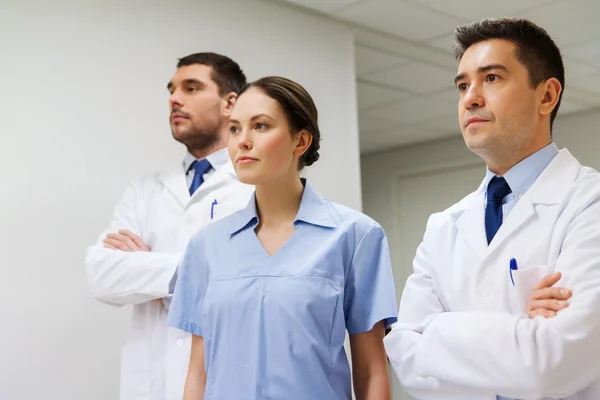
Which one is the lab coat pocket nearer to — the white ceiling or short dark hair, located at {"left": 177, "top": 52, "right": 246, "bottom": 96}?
short dark hair, located at {"left": 177, "top": 52, "right": 246, "bottom": 96}

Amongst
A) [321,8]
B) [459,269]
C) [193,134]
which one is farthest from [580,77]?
[459,269]

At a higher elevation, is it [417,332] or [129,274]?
[129,274]

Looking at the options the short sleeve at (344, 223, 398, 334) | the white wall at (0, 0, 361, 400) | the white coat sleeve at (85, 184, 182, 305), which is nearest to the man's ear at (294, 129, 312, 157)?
the short sleeve at (344, 223, 398, 334)

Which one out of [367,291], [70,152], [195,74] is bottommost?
[367,291]

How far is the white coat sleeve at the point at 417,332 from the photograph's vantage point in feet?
4.11

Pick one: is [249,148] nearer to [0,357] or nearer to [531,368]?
[531,368]

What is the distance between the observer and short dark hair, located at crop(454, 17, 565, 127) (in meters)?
1.32

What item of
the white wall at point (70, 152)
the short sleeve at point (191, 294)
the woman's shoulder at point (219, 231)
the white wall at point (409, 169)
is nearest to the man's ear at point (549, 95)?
the woman's shoulder at point (219, 231)

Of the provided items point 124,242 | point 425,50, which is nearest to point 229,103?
point 124,242

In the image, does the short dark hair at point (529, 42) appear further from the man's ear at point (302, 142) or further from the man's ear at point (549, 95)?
the man's ear at point (302, 142)

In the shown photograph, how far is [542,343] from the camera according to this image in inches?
42.4

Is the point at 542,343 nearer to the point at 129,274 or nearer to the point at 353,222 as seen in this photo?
the point at 353,222

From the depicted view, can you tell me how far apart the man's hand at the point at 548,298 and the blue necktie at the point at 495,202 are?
22cm

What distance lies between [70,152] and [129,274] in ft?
2.79
